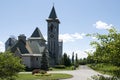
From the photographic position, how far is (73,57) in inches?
4631

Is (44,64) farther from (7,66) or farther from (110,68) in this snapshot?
(110,68)

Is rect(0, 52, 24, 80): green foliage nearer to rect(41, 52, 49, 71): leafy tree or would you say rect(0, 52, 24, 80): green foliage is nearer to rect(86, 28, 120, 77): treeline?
rect(86, 28, 120, 77): treeline

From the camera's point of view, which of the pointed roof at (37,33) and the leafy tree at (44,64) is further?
the pointed roof at (37,33)

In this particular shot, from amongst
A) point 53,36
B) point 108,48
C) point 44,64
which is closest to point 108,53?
point 108,48

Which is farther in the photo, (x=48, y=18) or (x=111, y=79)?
(x=48, y=18)

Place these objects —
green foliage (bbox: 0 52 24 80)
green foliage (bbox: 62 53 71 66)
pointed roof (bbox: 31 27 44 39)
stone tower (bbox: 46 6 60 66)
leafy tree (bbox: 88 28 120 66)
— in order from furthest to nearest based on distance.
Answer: green foliage (bbox: 62 53 71 66) → pointed roof (bbox: 31 27 44 39) → stone tower (bbox: 46 6 60 66) → green foliage (bbox: 0 52 24 80) → leafy tree (bbox: 88 28 120 66)

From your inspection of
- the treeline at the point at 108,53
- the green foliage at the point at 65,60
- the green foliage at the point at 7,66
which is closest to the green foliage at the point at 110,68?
the treeline at the point at 108,53

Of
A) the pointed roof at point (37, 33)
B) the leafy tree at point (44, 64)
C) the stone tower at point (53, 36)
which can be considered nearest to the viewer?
the leafy tree at point (44, 64)

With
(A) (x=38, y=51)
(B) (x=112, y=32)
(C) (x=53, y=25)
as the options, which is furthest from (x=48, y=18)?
(B) (x=112, y=32)

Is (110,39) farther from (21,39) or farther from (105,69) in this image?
(21,39)

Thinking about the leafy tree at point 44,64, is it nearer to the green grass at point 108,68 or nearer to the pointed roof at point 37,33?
the pointed roof at point 37,33

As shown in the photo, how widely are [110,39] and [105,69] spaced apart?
87 centimetres

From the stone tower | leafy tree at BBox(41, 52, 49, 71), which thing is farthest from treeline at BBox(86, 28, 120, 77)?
the stone tower

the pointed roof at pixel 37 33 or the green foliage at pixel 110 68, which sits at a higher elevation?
the pointed roof at pixel 37 33
